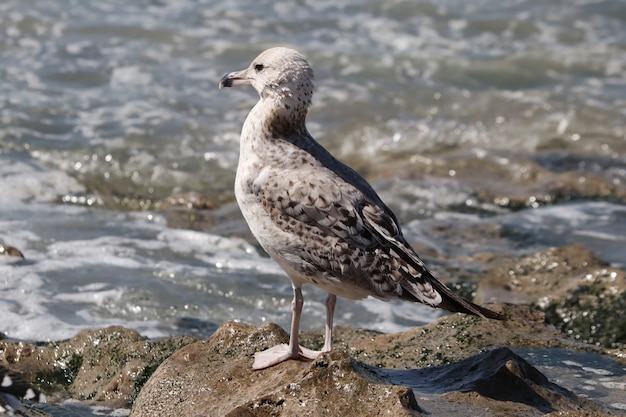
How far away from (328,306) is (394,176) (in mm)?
6305

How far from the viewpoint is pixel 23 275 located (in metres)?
7.62

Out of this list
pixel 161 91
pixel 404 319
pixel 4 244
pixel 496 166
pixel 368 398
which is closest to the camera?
pixel 368 398

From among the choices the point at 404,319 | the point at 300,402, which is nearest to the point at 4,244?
the point at 404,319

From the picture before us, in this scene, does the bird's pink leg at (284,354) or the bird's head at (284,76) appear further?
the bird's head at (284,76)

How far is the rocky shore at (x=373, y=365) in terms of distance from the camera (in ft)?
13.7

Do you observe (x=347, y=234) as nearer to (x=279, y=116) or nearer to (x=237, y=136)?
(x=279, y=116)

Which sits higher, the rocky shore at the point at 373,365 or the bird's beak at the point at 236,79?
the bird's beak at the point at 236,79

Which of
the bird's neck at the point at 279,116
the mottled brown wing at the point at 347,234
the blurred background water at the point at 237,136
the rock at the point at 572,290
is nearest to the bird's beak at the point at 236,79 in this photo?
the bird's neck at the point at 279,116

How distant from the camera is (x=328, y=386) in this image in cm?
417

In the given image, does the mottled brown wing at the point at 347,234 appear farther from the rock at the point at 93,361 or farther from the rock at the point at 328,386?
the rock at the point at 93,361

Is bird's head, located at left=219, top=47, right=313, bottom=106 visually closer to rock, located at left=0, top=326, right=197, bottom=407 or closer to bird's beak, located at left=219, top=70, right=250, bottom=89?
bird's beak, located at left=219, top=70, right=250, bottom=89

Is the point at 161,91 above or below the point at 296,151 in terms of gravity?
below

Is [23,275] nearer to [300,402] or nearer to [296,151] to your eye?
[296,151]

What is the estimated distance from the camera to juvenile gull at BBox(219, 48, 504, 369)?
4.68m
